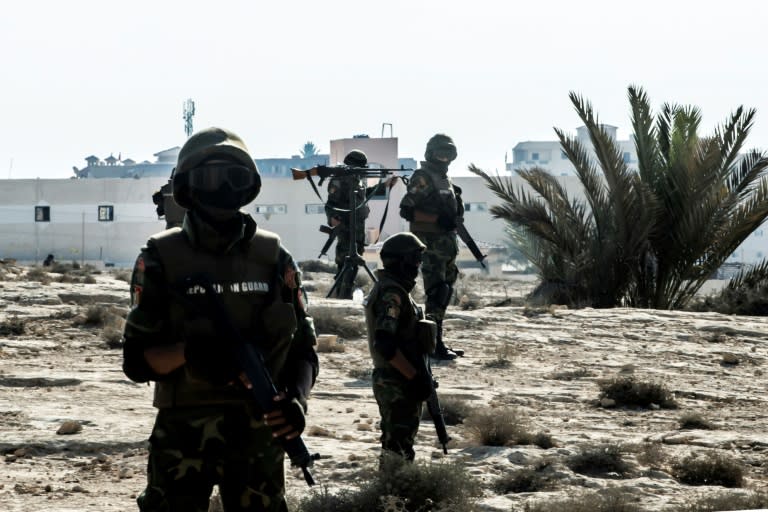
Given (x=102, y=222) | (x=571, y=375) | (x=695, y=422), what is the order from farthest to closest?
(x=102, y=222)
(x=571, y=375)
(x=695, y=422)

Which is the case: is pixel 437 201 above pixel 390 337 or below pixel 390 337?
above

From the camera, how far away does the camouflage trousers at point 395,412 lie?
5496mm

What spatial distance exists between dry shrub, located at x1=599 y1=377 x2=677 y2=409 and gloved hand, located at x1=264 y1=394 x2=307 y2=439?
5.95 metres

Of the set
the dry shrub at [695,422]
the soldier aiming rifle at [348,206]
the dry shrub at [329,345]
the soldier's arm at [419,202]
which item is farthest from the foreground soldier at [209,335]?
the soldier aiming rifle at [348,206]

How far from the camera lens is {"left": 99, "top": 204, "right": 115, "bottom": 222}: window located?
173ft

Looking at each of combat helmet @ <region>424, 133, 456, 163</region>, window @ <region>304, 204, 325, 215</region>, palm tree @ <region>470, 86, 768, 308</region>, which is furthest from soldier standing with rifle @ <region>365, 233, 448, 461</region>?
window @ <region>304, 204, 325, 215</region>

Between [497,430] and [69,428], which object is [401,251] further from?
[69,428]

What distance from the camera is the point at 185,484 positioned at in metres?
3.40

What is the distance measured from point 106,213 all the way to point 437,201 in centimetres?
4456

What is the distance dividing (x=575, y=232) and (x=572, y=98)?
179 cm

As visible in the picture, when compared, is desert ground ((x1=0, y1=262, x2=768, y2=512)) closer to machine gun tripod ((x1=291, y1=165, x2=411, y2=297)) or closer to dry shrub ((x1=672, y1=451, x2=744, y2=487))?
dry shrub ((x1=672, y1=451, x2=744, y2=487))

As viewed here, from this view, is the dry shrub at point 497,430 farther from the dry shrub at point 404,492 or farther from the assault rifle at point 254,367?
the assault rifle at point 254,367

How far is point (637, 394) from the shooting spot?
349 inches

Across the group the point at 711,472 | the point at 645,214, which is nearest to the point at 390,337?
the point at 711,472
